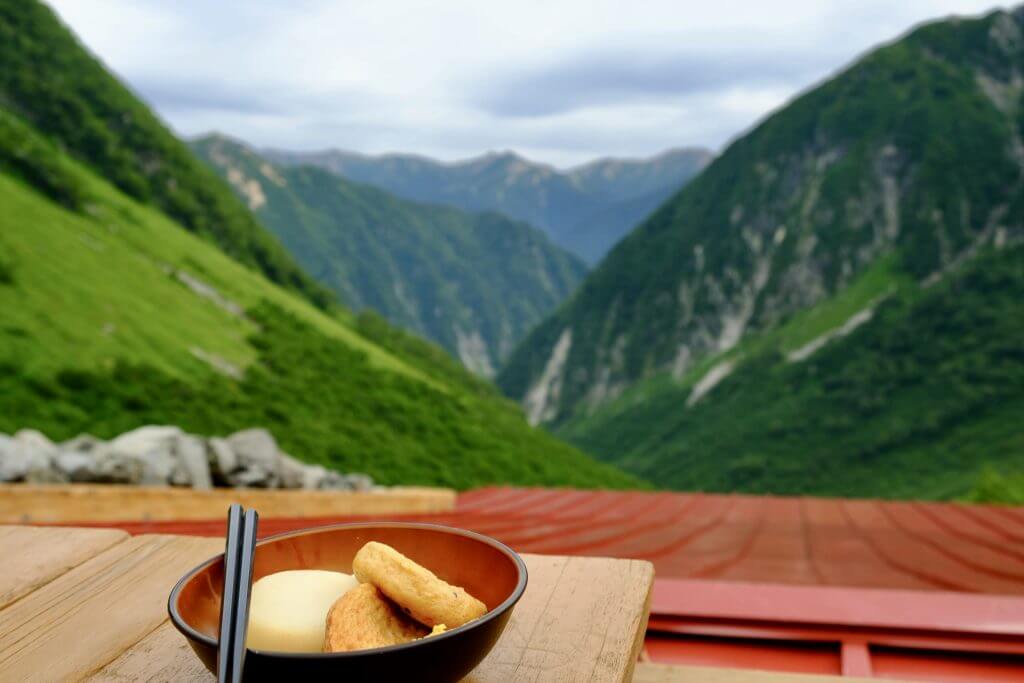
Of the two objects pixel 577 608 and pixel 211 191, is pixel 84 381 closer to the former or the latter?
pixel 577 608

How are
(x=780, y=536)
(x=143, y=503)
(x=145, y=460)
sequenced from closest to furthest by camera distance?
(x=143, y=503) → (x=780, y=536) → (x=145, y=460)

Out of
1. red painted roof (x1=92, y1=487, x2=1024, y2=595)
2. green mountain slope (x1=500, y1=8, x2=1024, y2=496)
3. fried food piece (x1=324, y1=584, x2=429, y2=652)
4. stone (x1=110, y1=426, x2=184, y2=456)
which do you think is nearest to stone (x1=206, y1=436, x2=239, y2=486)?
stone (x1=110, y1=426, x2=184, y2=456)

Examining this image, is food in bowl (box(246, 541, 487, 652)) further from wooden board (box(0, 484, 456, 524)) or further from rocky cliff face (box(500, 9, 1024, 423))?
rocky cliff face (box(500, 9, 1024, 423))

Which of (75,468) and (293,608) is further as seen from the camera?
(75,468)

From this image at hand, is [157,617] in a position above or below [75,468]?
above

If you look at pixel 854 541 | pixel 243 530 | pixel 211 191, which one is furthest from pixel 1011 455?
pixel 243 530

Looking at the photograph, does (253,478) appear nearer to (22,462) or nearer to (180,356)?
(22,462)

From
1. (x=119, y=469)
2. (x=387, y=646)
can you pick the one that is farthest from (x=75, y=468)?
(x=387, y=646)
